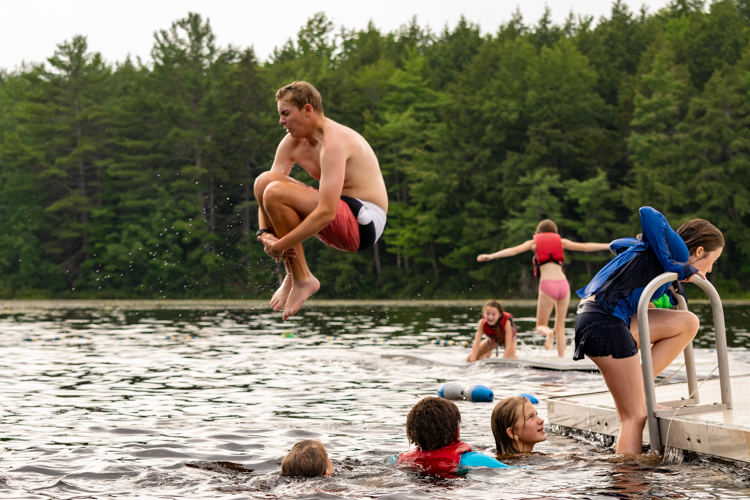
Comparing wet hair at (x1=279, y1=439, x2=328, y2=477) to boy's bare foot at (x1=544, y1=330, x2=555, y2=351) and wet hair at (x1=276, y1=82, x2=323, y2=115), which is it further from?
boy's bare foot at (x1=544, y1=330, x2=555, y2=351)

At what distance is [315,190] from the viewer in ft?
18.5

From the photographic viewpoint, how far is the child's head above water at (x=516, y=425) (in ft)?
25.3

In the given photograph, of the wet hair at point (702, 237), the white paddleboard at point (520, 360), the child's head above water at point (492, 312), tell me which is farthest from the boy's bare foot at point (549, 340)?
the wet hair at point (702, 237)

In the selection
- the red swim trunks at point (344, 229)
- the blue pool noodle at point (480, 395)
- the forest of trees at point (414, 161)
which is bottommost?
the blue pool noodle at point (480, 395)

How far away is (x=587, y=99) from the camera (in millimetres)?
57469

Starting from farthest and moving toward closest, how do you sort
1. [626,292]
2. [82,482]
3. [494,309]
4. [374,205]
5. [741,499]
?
1. [494,309]
2. [82,482]
3. [626,292]
4. [741,499]
5. [374,205]

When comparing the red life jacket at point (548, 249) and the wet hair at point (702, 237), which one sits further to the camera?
the red life jacket at point (548, 249)

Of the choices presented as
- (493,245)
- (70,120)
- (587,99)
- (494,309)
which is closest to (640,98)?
(587,99)

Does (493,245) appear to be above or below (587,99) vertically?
below

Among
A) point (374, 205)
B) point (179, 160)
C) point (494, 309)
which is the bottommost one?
point (494, 309)

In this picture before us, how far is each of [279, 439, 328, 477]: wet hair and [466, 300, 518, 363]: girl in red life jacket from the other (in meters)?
8.18

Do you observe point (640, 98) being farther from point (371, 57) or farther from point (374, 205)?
point (374, 205)

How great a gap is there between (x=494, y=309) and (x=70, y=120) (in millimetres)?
51366

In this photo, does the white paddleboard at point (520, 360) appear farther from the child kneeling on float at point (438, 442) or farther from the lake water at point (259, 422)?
the child kneeling on float at point (438, 442)
